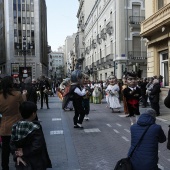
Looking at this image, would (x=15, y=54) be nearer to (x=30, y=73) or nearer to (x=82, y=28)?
(x=30, y=73)

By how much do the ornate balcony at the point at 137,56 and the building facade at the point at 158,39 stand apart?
9.99m

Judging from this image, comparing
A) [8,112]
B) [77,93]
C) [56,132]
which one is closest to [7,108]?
[8,112]

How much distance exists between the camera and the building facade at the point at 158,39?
18016mm

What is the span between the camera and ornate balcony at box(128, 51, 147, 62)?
31688 millimetres

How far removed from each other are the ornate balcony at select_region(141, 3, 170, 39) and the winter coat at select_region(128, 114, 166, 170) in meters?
13.8

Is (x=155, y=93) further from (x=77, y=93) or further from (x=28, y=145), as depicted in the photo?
(x=28, y=145)

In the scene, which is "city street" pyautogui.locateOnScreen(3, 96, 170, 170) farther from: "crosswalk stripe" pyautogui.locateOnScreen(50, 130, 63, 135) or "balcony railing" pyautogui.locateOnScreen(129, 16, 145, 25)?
"balcony railing" pyautogui.locateOnScreen(129, 16, 145, 25)

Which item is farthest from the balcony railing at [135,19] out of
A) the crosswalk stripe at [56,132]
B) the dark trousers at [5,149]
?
the dark trousers at [5,149]

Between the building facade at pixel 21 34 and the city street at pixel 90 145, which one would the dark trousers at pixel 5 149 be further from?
the building facade at pixel 21 34

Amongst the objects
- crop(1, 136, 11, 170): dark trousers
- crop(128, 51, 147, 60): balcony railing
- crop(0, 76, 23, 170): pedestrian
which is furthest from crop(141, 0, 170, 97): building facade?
crop(1, 136, 11, 170): dark trousers

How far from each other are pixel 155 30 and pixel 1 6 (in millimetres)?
59488

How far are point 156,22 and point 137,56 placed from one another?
13.5 m

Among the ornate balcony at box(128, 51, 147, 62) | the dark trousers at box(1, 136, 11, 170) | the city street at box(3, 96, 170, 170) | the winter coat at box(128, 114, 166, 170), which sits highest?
the ornate balcony at box(128, 51, 147, 62)

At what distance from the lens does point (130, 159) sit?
378cm
